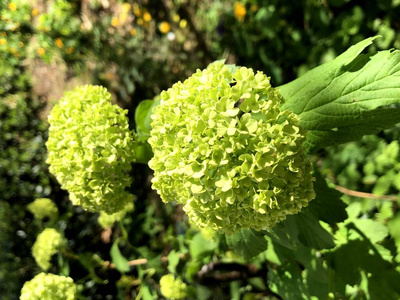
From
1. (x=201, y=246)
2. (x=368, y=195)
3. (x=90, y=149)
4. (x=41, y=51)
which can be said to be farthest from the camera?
(x=41, y=51)

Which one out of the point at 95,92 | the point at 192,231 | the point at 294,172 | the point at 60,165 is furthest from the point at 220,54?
the point at 294,172

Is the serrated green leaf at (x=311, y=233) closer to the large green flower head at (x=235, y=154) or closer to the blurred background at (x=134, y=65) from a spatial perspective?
the large green flower head at (x=235, y=154)

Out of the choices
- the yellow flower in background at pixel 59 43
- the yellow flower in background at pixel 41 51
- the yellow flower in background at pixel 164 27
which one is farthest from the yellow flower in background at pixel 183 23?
the yellow flower in background at pixel 41 51

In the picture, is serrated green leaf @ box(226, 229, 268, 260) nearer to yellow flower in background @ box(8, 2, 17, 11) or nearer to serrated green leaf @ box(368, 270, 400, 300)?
serrated green leaf @ box(368, 270, 400, 300)

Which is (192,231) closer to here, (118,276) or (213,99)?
(118,276)

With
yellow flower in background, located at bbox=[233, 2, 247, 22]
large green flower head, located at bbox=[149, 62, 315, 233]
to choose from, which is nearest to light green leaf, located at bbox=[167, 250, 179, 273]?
large green flower head, located at bbox=[149, 62, 315, 233]

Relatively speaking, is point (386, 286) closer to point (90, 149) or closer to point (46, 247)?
point (90, 149)

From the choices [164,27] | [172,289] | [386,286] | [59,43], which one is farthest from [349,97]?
[59,43]
